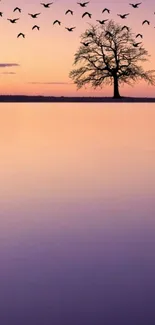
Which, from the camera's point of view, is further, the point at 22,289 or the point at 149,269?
the point at 149,269

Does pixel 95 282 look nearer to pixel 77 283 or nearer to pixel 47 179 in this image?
pixel 77 283

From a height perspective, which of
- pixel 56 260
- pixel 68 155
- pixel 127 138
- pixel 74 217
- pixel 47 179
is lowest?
pixel 127 138

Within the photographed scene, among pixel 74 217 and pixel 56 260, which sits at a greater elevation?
pixel 56 260

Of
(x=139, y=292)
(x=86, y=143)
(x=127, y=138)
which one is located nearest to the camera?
(x=139, y=292)

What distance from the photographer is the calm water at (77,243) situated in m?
6.06

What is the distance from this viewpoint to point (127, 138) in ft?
94.2

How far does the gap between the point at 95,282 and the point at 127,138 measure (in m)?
22.2

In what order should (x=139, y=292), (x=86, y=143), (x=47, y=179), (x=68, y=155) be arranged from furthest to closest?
(x=86, y=143), (x=68, y=155), (x=47, y=179), (x=139, y=292)

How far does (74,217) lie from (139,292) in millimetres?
3945

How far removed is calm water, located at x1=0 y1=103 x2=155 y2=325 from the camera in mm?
6062

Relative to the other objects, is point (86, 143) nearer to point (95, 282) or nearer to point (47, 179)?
point (47, 179)

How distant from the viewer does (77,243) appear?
333 inches

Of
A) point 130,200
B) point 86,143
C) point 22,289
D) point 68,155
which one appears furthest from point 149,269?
point 86,143

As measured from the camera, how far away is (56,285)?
6.61 metres
